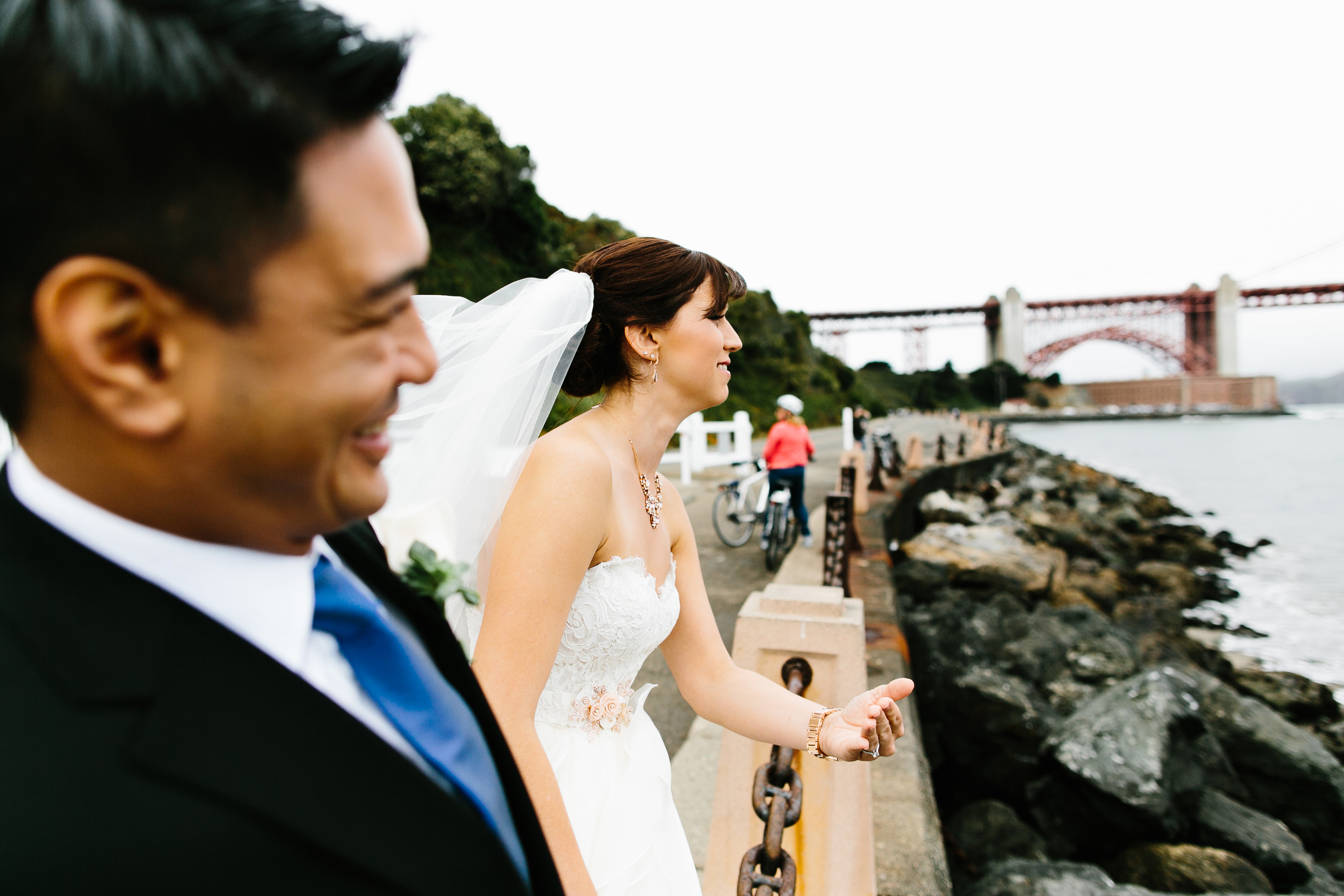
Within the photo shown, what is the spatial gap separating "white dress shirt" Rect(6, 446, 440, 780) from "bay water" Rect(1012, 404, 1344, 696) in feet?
38.4

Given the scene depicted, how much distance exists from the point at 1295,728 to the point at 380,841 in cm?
731

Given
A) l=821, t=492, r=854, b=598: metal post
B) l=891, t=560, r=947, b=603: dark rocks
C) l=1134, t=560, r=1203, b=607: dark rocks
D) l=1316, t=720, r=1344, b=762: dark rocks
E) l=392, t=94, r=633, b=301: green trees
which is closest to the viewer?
l=821, t=492, r=854, b=598: metal post

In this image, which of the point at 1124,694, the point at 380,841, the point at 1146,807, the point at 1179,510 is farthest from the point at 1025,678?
the point at 1179,510

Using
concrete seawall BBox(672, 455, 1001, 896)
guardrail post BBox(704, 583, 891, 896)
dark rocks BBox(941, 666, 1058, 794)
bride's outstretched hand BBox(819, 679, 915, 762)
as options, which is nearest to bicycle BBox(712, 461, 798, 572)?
concrete seawall BBox(672, 455, 1001, 896)

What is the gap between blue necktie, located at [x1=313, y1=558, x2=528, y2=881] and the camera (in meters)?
Answer: 0.70

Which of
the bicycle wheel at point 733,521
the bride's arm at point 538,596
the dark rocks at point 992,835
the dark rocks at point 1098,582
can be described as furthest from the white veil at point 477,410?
the dark rocks at point 1098,582

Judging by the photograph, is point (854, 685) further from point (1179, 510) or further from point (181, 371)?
point (1179, 510)

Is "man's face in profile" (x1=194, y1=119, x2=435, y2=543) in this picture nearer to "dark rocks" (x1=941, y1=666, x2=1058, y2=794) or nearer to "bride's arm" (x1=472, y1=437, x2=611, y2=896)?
"bride's arm" (x1=472, y1=437, x2=611, y2=896)

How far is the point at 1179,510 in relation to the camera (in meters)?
20.8

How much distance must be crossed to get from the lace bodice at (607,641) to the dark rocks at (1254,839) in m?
4.37

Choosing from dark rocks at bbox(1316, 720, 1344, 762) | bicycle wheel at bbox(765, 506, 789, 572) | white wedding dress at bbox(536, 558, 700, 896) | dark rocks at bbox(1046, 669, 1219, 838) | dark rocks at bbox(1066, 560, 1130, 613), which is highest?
white wedding dress at bbox(536, 558, 700, 896)

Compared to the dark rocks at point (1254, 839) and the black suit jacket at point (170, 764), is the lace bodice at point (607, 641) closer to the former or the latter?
the black suit jacket at point (170, 764)

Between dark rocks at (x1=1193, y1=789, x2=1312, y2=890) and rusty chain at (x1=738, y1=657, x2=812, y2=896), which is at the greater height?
rusty chain at (x1=738, y1=657, x2=812, y2=896)

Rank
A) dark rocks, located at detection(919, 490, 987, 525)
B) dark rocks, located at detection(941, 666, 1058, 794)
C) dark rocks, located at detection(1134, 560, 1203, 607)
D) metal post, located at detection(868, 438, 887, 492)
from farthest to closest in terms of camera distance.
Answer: dark rocks, located at detection(1134, 560, 1203, 607) < dark rocks, located at detection(919, 490, 987, 525) < metal post, located at detection(868, 438, 887, 492) < dark rocks, located at detection(941, 666, 1058, 794)
